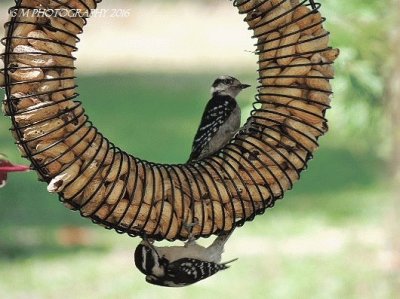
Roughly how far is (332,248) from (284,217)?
103cm

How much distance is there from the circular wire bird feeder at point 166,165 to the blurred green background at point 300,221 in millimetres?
1737

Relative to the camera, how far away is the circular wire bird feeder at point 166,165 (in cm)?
284

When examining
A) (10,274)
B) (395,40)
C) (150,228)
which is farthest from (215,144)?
(10,274)

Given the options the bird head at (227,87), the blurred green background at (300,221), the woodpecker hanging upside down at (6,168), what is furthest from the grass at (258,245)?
the woodpecker hanging upside down at (6,168)

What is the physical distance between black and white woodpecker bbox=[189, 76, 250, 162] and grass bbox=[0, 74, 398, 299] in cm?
348

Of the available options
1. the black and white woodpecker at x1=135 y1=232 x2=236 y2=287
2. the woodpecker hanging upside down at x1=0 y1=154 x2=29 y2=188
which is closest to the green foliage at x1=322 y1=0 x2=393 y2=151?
the black and white woodpecker at x1=135 y1=232 x2=236 y2=287

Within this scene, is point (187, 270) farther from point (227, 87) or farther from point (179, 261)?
point (227, 87)

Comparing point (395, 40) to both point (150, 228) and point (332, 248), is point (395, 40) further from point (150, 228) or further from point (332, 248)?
point (150, 228)

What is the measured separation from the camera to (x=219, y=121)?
3.68 metres

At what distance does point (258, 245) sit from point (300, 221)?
0.84 meters

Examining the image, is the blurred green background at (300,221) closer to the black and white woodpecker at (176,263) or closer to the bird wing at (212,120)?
the bird wing at (212,120)

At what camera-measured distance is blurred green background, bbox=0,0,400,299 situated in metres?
6.25

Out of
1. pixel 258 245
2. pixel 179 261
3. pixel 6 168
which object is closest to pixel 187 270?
pixel 179 261

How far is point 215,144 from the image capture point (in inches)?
140
